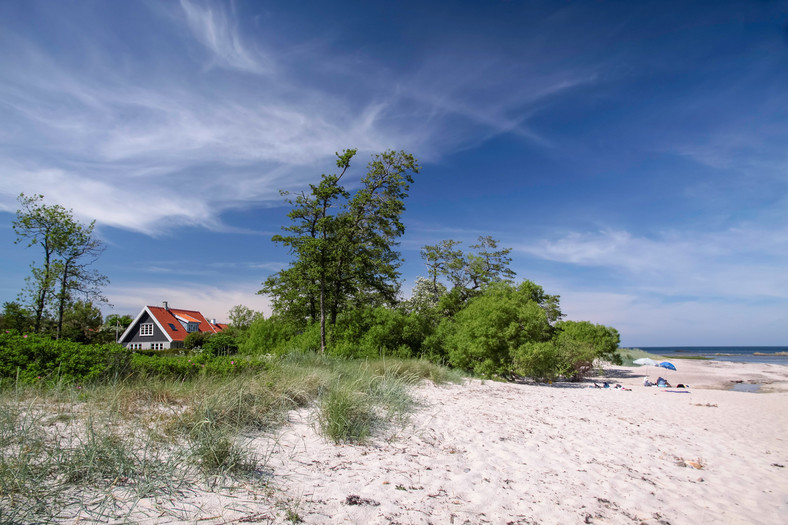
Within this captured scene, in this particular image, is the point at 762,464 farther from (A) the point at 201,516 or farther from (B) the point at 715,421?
(A) the point at 201,516

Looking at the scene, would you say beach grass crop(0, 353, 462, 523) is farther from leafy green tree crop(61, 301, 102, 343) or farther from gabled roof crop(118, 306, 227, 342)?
gabled roof crop(118, 306, 227, 342)

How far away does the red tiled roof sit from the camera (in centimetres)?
3731

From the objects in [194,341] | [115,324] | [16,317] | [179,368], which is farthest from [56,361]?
[115,324]

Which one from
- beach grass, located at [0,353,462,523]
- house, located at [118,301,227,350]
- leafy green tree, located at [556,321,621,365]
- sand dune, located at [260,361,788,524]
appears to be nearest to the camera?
beach grass, located at [0,353,462,523]

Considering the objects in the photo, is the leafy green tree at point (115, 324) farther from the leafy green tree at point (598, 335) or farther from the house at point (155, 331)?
the leafy green tree at point (598, 335)

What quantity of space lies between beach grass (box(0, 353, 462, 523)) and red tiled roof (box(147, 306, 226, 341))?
35.5 metres

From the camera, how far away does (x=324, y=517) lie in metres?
3.18

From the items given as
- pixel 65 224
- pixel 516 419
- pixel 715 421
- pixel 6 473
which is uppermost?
pixel 65 224

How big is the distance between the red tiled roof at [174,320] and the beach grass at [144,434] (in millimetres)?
35471

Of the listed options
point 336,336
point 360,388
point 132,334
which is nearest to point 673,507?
point 360,388

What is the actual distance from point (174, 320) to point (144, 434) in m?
40.3

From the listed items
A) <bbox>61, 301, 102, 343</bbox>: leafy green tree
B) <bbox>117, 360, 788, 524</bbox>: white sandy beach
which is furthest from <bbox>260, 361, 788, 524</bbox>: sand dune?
<bbox>61, 301, 102, 343</bbox>: leafy green tree

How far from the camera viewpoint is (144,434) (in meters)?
4.27

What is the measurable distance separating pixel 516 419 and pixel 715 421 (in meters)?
5.96
